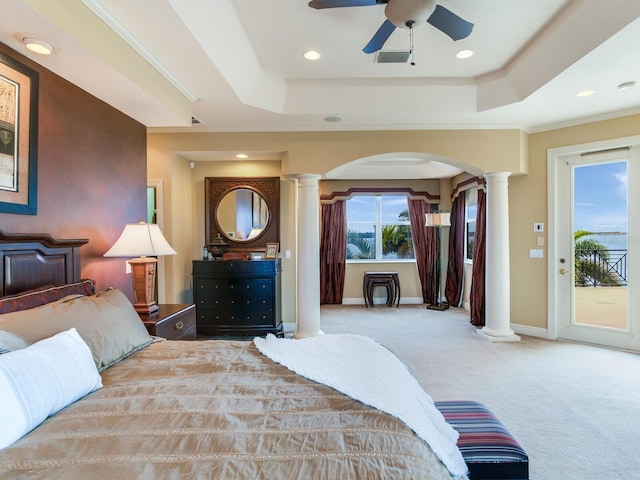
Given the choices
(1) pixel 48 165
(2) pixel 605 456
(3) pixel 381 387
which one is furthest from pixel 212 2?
(2) pixel 605 456

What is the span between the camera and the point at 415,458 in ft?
3.26

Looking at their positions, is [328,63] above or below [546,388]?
above

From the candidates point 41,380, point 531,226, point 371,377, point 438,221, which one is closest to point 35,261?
point 41,380

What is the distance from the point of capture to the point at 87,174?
8.43 feet

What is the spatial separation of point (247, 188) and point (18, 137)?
2987 millimetres

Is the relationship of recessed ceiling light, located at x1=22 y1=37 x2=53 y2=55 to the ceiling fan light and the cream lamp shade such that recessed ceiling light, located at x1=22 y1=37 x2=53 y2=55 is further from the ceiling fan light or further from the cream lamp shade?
the ceiling fan light

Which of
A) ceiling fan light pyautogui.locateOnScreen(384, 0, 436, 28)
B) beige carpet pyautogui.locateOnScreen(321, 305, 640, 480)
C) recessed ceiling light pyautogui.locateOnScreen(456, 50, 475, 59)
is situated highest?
recessed ceiling light pyautogui.locateOnScreen(456, 50, 475, 59)

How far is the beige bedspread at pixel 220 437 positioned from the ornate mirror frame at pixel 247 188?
11.2 feet

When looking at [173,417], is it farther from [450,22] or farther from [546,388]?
[546,388]

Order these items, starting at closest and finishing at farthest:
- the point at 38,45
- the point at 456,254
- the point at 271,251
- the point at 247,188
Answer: the point at 38,45
the point at 271,251
the point at 247,188
the point at 456,254

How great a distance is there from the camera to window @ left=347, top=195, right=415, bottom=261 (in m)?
6.98

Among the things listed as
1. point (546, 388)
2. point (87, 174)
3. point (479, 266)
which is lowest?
point (546, 388)

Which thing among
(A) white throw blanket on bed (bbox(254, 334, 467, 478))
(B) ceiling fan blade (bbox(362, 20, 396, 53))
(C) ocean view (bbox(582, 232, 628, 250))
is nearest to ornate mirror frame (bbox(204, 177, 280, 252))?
(B) ceiling fan blade (bbox(362, 20, 396, 53))

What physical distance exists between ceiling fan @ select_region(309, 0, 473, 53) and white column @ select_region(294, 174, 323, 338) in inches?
88.6
